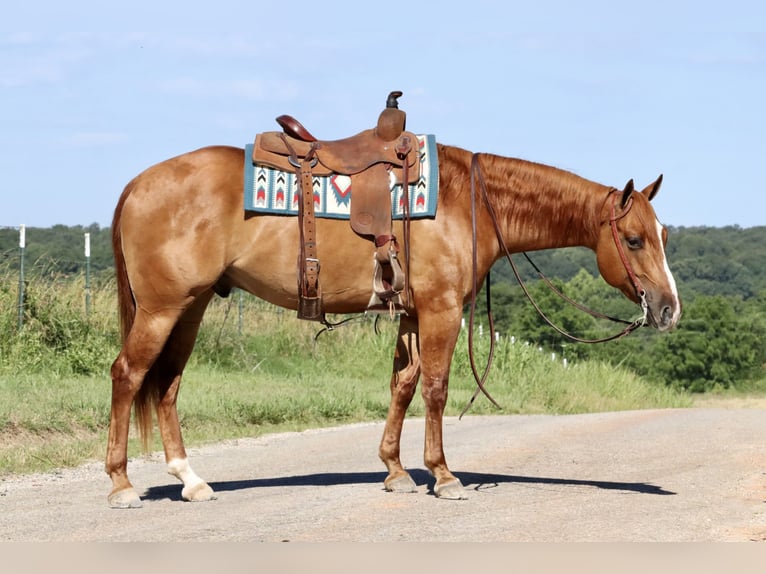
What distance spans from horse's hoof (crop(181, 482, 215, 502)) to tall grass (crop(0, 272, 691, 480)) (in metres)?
1.91

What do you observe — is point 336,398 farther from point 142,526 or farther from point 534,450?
point 142,526

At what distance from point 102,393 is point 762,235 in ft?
377

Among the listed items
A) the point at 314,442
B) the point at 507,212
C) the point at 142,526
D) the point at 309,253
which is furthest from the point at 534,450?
the point at 142,526

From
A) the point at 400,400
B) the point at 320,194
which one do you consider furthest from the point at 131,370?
the point at 400,400

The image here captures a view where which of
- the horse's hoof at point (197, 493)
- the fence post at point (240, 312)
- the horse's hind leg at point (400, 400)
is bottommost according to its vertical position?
the horse's hoof at point (197, 493)

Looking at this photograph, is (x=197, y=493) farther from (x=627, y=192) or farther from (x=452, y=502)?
(x=627, y=192)

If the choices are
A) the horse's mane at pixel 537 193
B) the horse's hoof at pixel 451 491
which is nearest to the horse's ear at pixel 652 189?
the horse's mane at pixel 537 193

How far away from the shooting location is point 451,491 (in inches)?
279

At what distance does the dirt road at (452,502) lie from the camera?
230 inches

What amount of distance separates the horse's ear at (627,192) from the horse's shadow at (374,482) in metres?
1.99

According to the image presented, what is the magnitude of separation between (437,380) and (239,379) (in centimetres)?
829

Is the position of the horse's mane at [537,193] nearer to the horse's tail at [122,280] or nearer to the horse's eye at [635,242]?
the horse's eye at [635,242]

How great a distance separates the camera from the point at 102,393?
38.6 feet

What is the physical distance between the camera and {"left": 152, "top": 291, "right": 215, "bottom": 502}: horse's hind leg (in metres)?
7.10
